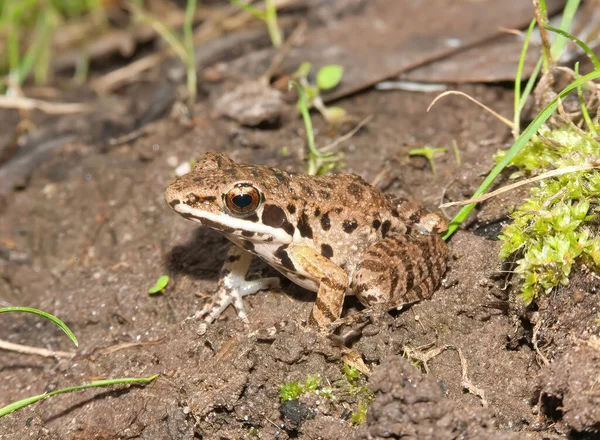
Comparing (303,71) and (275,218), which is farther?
(303,71)

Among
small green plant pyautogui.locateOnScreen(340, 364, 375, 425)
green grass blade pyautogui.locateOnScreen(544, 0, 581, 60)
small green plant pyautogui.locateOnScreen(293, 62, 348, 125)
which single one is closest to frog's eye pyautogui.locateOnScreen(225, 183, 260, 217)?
small green plant pyautogui.locateOnScreen(340, 364, 375, 425)

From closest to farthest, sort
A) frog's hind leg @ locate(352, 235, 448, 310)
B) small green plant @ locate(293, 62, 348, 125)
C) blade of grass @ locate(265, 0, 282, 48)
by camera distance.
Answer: frog's hind leg @ locate(352, 235, 448, 310) → small green plant @ locate(293, 62, 348, 125) → blade of grass @ locate(265, 0, 282, 48)

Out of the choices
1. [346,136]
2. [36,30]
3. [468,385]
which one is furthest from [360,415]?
[36,30]

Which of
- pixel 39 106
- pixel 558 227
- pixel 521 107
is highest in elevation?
pixel 521 107

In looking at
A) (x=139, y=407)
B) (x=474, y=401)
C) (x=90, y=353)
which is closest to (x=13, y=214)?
(x=90, y=353)

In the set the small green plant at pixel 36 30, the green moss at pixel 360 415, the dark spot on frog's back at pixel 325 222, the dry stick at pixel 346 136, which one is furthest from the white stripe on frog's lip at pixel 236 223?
the small green plant at pixel 36 30

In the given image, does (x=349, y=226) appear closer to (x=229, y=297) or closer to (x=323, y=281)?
(x=323, y=281)

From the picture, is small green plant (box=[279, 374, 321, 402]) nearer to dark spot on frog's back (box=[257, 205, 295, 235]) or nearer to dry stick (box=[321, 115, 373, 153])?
dark spot on frog's back (box=[257, 205, 295, 235])
